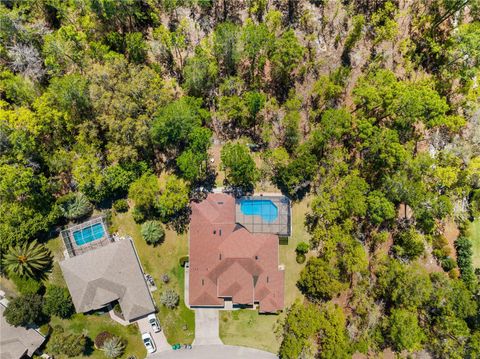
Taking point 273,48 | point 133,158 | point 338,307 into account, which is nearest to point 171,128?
point 133,158

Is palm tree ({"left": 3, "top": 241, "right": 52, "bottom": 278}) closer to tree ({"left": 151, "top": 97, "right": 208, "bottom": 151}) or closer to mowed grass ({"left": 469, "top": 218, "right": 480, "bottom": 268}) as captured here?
tree ({"left": 151, "top": 97, "right": 208, "bottom": 151})

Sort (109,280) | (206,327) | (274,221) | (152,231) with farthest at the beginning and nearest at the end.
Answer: (206,327) < (274,221) < (152,231) < (109,280)

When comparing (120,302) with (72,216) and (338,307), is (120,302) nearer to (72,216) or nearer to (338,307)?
(72,216)

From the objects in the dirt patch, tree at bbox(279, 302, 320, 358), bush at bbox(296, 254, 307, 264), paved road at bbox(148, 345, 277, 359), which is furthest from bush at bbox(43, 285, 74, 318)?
the dirt patch

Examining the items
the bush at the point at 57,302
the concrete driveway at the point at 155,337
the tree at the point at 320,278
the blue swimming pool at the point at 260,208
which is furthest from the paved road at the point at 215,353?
the blue swimming pool at the point at 260,208

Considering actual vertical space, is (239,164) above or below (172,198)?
above

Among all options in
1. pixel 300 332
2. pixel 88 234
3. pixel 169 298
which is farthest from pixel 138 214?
pixel 300 332

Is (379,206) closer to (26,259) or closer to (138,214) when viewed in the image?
(138,214)
